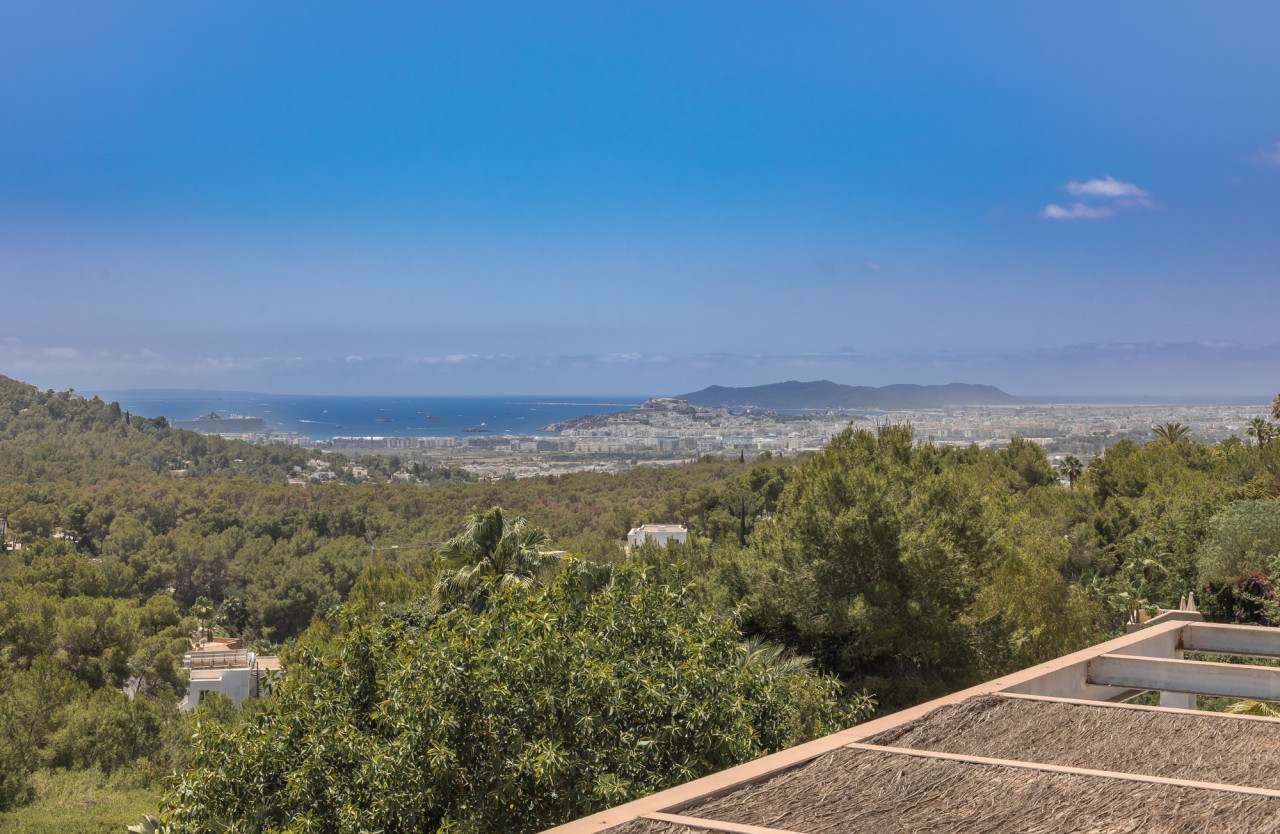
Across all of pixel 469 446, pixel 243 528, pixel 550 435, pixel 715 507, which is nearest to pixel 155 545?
pixel 243 528

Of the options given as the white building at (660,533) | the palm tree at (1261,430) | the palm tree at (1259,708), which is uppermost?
the palm tree at (1261,430)

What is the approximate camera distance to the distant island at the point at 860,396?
165125 millimetres

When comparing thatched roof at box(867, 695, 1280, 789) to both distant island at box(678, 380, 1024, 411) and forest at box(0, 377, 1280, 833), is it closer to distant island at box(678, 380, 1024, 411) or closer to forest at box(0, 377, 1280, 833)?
forest at box(0, 377, 1280, 833)

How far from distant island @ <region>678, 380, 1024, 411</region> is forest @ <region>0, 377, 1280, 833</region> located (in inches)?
4813

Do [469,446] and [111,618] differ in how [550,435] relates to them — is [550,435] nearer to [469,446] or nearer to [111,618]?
[469,446]

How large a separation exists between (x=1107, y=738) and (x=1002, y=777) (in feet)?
4.15

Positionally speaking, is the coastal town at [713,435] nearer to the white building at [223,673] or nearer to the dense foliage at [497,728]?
the white building at [223,673]

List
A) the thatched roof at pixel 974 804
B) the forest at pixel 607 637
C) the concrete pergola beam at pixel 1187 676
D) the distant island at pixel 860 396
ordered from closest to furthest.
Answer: the thatched roof at pixel 974 804 → the forest at pixel 607 637 → the concrete pergola beam at pixel 1187 676 → the distant island at pixel 860 396

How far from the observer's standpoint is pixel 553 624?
7125mm

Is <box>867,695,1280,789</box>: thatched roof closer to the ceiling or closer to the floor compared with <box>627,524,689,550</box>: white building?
closer to the ceiling

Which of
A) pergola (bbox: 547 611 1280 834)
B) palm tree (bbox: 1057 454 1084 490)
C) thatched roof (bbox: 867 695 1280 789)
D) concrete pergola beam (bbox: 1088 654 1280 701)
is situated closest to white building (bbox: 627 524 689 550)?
palm tree (bbox: 1057 454 1084 490)

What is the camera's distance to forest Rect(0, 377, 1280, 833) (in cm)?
630

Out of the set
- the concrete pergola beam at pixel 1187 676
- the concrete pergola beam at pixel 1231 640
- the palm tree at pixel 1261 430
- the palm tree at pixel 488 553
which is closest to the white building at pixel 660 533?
the palm tree at pixel 488 553

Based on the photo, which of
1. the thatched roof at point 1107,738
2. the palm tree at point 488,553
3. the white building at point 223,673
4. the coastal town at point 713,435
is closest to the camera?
the thatched roof at point 1107,738
